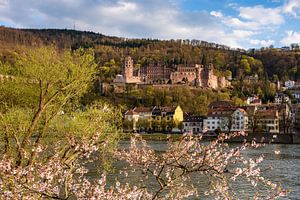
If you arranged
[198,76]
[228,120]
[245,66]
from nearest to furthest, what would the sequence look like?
1. [228,120]
2. [198,76]
3. [245,66]

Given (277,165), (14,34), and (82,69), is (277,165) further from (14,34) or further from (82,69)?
(14,34)

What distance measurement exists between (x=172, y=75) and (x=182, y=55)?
29886mm

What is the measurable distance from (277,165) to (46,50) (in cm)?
2213

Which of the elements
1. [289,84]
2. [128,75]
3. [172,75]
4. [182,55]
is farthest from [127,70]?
[289,84]

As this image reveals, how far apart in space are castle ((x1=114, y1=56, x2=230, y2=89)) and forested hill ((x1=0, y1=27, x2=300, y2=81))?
19.9 feet

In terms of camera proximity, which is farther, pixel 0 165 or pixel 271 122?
pixel 271 122

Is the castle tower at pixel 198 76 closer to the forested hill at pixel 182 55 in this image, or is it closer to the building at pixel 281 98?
the forested hill at pixel 182 55

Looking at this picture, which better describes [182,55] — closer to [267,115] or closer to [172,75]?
[172,75]

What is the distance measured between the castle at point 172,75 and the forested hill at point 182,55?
19.9ft

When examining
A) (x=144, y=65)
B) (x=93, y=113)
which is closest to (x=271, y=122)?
(x=93, y=113)

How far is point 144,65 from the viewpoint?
511 feet

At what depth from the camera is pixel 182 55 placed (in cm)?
16712

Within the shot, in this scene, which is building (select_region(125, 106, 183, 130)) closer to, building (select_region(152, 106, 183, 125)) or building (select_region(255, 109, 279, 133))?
building (select_region(152, 106, 183, 125))

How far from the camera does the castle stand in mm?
132875
